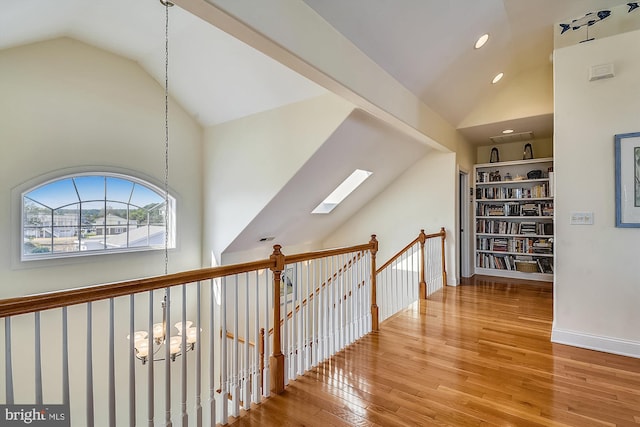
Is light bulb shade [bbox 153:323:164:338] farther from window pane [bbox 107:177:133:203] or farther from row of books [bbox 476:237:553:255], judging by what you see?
row of books [bbox 476:237:553:255]

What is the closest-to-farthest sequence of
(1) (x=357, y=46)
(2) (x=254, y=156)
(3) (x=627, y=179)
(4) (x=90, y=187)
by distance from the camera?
(1) (x=357, y=46)
(3) (x=627, y=179)
(4) (x=90, y=187)
(2) (x=254, y=156)

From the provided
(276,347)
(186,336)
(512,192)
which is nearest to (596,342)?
(276,347)

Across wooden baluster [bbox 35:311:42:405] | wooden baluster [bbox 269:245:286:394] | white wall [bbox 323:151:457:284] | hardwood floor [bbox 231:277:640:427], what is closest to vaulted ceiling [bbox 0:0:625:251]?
white wall [bbox 323:151:457:284]

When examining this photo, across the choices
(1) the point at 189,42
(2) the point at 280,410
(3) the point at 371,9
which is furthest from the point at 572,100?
(1) the point at 189,42

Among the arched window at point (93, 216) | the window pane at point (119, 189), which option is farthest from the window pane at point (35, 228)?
the window pane at point (119, 189)

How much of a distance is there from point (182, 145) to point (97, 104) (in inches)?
44.9

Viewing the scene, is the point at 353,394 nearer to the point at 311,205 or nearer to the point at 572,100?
the point at 311,205

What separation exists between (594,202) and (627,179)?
28cm

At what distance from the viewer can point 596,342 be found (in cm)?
277

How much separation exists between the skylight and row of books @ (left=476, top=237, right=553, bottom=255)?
267 cm

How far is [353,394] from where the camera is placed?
7.02 ft

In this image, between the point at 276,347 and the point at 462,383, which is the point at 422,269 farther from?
the point at 276,347

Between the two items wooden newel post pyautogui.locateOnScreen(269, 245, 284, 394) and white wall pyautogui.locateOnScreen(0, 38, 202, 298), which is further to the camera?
white wall pyautogui.locateOnScreen(0, 38, 202, 298)

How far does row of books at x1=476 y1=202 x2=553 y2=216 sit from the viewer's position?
17.1 ft
